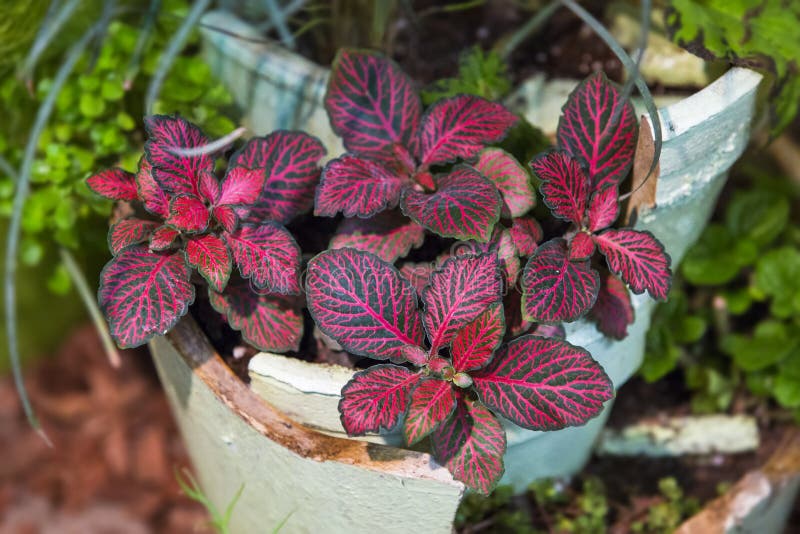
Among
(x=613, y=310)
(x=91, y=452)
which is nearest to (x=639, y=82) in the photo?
(x=613, y=310)

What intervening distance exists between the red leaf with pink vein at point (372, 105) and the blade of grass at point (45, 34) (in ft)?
1.17

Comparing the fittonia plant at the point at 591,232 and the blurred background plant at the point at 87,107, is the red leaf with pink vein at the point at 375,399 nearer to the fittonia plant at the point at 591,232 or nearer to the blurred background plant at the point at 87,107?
the fittonia plant at the point at 591,232

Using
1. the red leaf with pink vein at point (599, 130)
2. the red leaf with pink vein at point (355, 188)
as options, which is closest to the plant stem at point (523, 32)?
the red leaf with pink vein at point (599, 130)

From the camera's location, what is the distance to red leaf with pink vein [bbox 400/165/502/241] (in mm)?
838

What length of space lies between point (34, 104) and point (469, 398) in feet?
2.71

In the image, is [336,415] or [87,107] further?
[87,107]

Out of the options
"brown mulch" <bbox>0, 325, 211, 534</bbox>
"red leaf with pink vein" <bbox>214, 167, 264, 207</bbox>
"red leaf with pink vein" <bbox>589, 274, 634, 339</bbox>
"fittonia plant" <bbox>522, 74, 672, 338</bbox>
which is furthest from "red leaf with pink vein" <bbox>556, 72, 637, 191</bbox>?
"brown mulch" <bbox>0, 325, 211, 534</bbox>

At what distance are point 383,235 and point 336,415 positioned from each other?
0.19 metres

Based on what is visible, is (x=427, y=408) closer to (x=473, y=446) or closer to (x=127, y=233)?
(x=473, y=446)

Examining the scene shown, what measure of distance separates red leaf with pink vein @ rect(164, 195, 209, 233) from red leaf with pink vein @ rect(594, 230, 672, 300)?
15.7 inches

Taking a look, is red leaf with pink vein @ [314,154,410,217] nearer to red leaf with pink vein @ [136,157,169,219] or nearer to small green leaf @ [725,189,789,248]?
red leaf with pink vein @ [136,157,169,219]

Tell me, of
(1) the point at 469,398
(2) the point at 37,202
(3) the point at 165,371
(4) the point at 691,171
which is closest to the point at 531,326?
(1) the point at 469,398

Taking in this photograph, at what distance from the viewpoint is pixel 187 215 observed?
0.87 meters

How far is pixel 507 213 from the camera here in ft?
2.97
